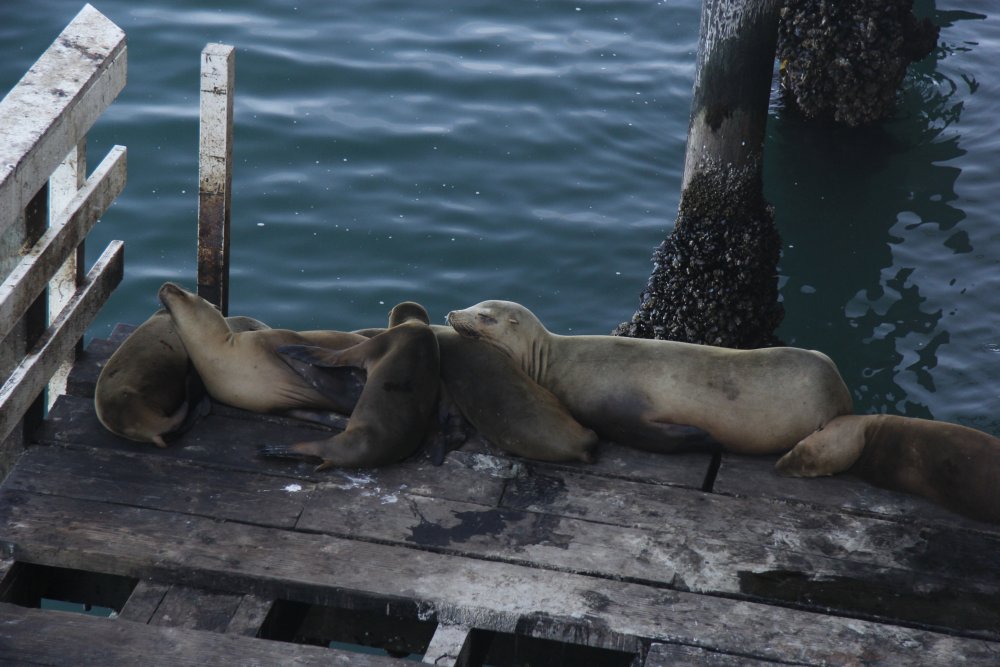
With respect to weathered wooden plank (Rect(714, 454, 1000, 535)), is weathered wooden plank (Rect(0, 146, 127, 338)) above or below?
above

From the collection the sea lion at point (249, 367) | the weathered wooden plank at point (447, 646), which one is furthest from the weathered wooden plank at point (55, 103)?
the weathered wooden plank at point (447, 646)

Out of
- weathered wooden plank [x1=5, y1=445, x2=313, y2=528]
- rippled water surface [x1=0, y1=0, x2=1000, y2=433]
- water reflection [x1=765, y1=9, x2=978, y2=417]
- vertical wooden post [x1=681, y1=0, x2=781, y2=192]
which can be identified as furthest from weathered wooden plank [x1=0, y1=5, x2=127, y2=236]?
water reflection [x1=765, y1=9, x2=978, y2=417]

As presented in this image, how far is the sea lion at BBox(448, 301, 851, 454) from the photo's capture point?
16.1 feet

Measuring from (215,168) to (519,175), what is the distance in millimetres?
3998

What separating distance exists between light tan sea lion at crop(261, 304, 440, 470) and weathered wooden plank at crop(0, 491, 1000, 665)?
0.44 metres

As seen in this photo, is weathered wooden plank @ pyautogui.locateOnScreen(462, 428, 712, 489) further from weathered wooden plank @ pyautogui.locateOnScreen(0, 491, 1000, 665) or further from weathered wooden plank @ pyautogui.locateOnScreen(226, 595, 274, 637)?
weathered wooden plank @ pyautogui.locateOnScreen(226, 595, 274, 637)

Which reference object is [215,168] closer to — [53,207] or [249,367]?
[53,207]

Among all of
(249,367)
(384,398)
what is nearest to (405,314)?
(249,367)

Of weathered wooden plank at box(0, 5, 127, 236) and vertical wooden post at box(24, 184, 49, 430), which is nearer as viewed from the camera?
weathered wooden plank at box(0, 5, 127, 236)

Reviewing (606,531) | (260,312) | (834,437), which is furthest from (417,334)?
(260,312)

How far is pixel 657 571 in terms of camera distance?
425 cm

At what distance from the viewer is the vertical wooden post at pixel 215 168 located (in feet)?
18.9

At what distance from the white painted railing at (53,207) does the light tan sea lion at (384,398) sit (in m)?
0.89

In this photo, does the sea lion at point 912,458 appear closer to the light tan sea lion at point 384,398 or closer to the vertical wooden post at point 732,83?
the light tan sea lion at point 384,398
